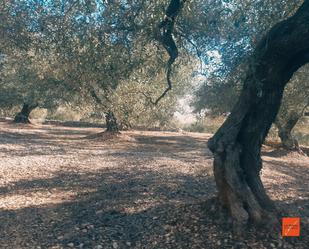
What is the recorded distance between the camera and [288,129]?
20906 mm

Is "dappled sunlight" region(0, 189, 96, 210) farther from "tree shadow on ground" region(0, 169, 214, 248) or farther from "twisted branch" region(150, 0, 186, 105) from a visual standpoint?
"twisted branch" region(150, 0, 186, 105)

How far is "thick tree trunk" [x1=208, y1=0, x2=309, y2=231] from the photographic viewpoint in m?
5.55

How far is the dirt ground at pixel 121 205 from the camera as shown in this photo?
5523mm

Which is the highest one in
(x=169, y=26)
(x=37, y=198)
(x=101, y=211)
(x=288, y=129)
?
(x=169, y=26)

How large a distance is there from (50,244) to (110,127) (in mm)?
17845

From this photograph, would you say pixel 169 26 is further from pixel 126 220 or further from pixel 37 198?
pixel 37 198

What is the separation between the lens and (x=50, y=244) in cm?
552

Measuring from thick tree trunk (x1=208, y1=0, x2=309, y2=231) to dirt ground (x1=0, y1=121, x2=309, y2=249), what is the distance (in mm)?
412

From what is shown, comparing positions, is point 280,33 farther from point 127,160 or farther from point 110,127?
point 110,127

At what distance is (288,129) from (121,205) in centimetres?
1615

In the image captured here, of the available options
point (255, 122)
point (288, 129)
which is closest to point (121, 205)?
point (255, 122)

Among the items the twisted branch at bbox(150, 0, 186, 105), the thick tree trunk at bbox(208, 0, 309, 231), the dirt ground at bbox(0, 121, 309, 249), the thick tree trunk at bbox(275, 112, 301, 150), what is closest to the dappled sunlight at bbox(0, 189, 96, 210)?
the dirt ground at bbox(0, 121, 309, 249)

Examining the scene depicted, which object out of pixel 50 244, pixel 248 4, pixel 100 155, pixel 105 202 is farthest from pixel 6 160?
pixel 248 4

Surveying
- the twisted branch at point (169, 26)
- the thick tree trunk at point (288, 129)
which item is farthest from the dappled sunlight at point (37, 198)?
the thick tree trunk at point (288, 129)
